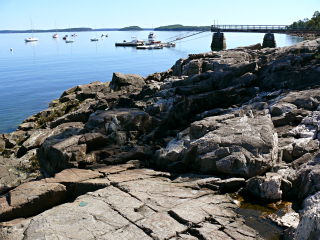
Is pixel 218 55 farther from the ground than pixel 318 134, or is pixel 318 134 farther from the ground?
pixel 218 55

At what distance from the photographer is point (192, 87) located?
81.9 feet

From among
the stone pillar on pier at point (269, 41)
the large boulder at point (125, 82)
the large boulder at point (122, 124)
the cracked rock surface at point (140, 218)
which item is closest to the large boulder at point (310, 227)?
the cracked rock surface at point (140, 218)

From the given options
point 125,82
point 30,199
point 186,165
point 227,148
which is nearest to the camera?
point 30,199

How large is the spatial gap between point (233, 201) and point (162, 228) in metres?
3.31

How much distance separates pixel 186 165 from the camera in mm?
16047

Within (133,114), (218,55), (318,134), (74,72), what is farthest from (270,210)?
(74,72)

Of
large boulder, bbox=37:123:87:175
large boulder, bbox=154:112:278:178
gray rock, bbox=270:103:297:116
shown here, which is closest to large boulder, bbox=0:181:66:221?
large boulder, bbox=37:123:87:175

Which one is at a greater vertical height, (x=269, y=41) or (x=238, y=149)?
(x=269, y=41)

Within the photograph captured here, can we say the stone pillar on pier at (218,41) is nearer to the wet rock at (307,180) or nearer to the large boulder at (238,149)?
the large boulder at (238,149)

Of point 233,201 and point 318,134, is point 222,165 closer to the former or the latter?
point 233,201

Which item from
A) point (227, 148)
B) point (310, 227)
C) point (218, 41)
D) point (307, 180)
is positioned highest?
point (218, 41)

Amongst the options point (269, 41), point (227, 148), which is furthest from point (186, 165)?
point (269, 41)

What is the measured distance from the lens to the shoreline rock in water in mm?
11367

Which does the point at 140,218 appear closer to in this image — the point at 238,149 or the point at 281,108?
the point at 238,149
